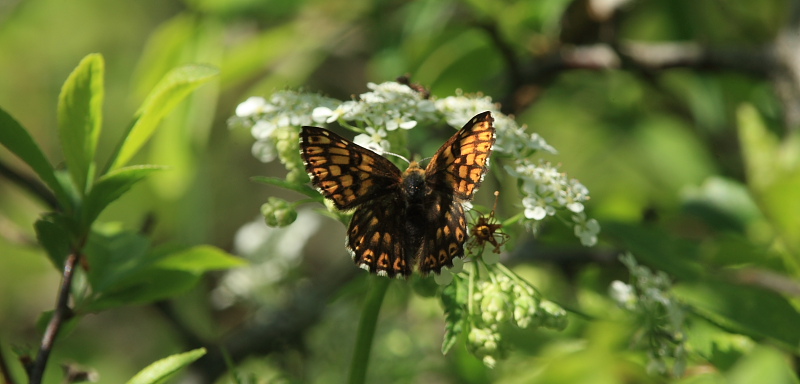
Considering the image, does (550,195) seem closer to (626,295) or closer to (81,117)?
(626,295)

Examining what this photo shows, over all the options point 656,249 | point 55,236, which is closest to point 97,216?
point 55,236

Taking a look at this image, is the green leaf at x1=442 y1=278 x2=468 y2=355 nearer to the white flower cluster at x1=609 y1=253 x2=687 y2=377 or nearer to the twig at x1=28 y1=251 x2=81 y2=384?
the white flower cluster at x1=609 y1=253 x2=687 y2=377

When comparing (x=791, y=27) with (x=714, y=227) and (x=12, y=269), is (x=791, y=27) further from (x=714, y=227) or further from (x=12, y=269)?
(x=12, y=269)

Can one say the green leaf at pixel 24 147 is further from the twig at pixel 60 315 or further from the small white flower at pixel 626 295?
the small white flower at pixel 626 295

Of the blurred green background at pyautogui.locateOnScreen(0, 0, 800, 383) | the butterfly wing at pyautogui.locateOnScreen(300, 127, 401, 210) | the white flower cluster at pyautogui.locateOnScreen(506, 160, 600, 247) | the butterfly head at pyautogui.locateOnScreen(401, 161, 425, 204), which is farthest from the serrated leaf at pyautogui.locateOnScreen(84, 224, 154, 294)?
the white flower cluster at pyautogui.locateOnScreen(506, 160, 600, 247)

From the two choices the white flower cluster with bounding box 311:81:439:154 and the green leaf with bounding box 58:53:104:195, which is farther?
the white flower cluster with bounding box 311:81:439:154

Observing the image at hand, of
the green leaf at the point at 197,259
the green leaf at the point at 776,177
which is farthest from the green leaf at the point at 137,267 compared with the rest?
the green leaf at the point at 776,177
